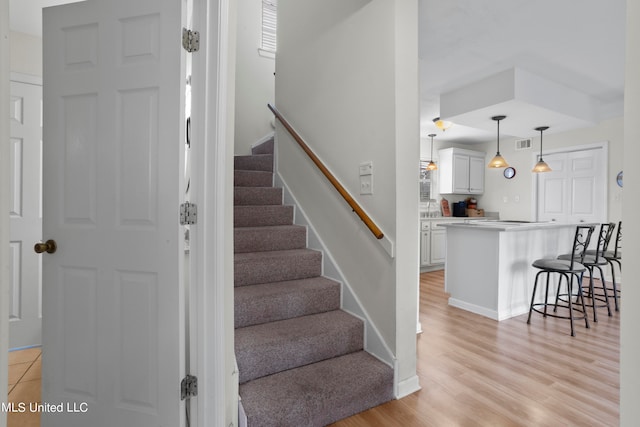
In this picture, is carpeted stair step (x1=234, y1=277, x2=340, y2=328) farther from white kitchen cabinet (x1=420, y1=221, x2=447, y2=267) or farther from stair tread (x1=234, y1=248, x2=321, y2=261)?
white kitchen cabinet (x1=420, y1=221, x2=447, y2=267)

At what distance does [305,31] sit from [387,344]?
2.76 metres

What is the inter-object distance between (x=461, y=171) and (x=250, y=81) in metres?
4.44

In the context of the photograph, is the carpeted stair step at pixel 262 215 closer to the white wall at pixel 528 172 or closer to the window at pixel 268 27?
the window at pixel 268 27

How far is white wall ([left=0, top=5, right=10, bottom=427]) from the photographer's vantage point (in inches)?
21.5

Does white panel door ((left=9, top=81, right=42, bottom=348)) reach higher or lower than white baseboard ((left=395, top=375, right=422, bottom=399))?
higher

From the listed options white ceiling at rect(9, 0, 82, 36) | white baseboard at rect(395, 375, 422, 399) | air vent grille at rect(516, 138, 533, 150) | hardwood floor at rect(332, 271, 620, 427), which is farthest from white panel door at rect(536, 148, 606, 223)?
white ceiling at rect(9, 0, 82, 36)

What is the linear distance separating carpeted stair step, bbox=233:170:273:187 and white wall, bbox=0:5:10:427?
2.87 metres

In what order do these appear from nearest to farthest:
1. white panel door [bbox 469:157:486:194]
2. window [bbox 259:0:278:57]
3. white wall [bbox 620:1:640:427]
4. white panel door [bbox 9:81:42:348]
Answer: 1. white wall [bbox 620:1:640:427]
2. white panel door [bbox 9:81:42:348]
3. window [bbox 259:0:278:57]
4. white panel door [bbox 469:157:486:194]

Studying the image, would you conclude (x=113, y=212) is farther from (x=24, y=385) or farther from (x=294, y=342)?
(x=24, y=385)

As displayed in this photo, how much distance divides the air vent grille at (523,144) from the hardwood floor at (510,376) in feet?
11.6

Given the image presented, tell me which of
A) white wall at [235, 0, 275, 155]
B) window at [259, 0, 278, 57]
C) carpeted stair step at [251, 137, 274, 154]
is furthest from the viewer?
window at [259, 0, 278, 57]

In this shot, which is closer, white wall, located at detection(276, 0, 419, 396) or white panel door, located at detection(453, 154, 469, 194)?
white wall, located at detection(276, 0, 419, 396)

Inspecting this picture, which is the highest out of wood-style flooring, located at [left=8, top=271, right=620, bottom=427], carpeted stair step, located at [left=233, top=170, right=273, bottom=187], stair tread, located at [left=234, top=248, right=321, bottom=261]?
carpeted stair step, located at [left=233, top=170, right=273, bottom=187]

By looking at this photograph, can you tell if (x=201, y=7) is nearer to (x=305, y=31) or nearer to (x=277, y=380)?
(x=305, y=31)
